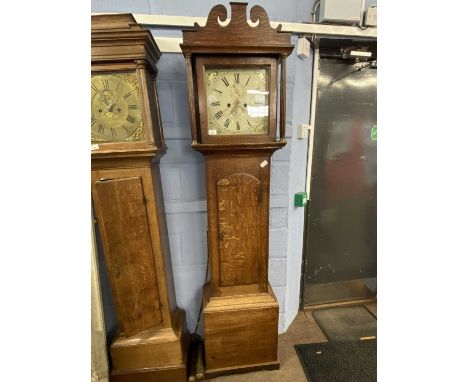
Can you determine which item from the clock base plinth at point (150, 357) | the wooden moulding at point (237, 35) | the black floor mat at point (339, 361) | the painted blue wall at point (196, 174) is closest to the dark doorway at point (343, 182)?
the painted blue wall at point (196, 174)

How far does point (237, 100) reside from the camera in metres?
1.11

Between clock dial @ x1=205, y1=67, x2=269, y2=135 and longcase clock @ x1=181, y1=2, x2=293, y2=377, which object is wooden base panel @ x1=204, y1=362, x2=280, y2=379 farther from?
clock dial @ x1=205, y1=67, x2=269, y2=135

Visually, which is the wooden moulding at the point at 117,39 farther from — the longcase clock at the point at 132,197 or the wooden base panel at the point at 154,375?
the wooden base panel at the point at 154,375

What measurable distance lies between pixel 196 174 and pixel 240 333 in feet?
2.95

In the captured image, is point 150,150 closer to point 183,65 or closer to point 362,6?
point 183,65

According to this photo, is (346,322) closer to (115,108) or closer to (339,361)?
(339,361)

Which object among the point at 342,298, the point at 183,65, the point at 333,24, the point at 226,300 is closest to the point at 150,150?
the point at 183,65

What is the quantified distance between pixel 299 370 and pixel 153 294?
960 mm

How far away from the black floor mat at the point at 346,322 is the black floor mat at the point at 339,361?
0.07 meters

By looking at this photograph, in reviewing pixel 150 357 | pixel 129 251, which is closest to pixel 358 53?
pixel 129 251

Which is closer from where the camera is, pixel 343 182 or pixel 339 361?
pixel 339 361

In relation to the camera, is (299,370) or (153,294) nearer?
(153,294)

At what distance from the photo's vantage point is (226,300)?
133cm
